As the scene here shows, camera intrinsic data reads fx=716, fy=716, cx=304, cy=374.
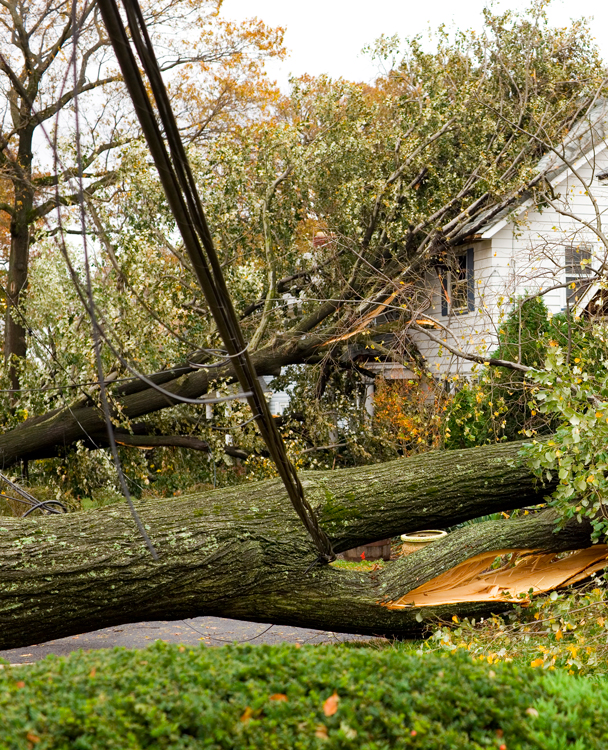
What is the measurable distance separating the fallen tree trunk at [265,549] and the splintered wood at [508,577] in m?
0.12

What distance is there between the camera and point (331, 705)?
2395mm

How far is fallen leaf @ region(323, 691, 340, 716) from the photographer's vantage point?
7.78 ft

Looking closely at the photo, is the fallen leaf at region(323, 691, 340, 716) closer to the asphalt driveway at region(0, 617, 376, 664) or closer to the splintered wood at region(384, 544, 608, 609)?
the splintered wood at region(384, 544, 608, 609)

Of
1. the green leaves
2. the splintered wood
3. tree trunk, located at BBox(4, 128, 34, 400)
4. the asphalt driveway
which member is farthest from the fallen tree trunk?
tree trunk, located at BBox(4, 128, 34, 400)

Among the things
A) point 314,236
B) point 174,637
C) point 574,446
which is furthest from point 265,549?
point 314,236

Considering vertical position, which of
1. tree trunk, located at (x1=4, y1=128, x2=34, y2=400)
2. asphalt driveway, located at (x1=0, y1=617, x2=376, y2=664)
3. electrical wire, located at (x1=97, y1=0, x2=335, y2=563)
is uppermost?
tree trunk, located at (x1=4, y1=128, x2=34, y2=400)

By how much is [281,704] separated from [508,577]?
4.48 m

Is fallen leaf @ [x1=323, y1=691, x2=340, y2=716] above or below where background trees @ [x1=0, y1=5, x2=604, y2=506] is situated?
below

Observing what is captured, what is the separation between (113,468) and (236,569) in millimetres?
6396

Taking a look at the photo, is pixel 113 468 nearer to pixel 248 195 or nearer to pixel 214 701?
pixel 248 195

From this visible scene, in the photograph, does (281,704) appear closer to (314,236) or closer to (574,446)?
(574,446)

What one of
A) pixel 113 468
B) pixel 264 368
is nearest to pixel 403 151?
pixel 264 368

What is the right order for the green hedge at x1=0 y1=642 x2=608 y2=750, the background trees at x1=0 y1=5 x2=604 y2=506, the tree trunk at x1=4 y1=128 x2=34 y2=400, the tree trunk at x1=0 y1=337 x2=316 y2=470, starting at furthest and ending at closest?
the tree trunk at x1=4 y1=128 x2=34 y2=400
the tree trunk at x1=0 y1=337 x2=316 y2=470
the background trees at x1=0 y1=5 x2=604 y2=506
the green hedge at x1=0 y1=642 x2=608 y2=750

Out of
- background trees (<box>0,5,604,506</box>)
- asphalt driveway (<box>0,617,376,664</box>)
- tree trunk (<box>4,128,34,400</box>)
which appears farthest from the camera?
tree trunk (<box>4,128,34,400</box>)
